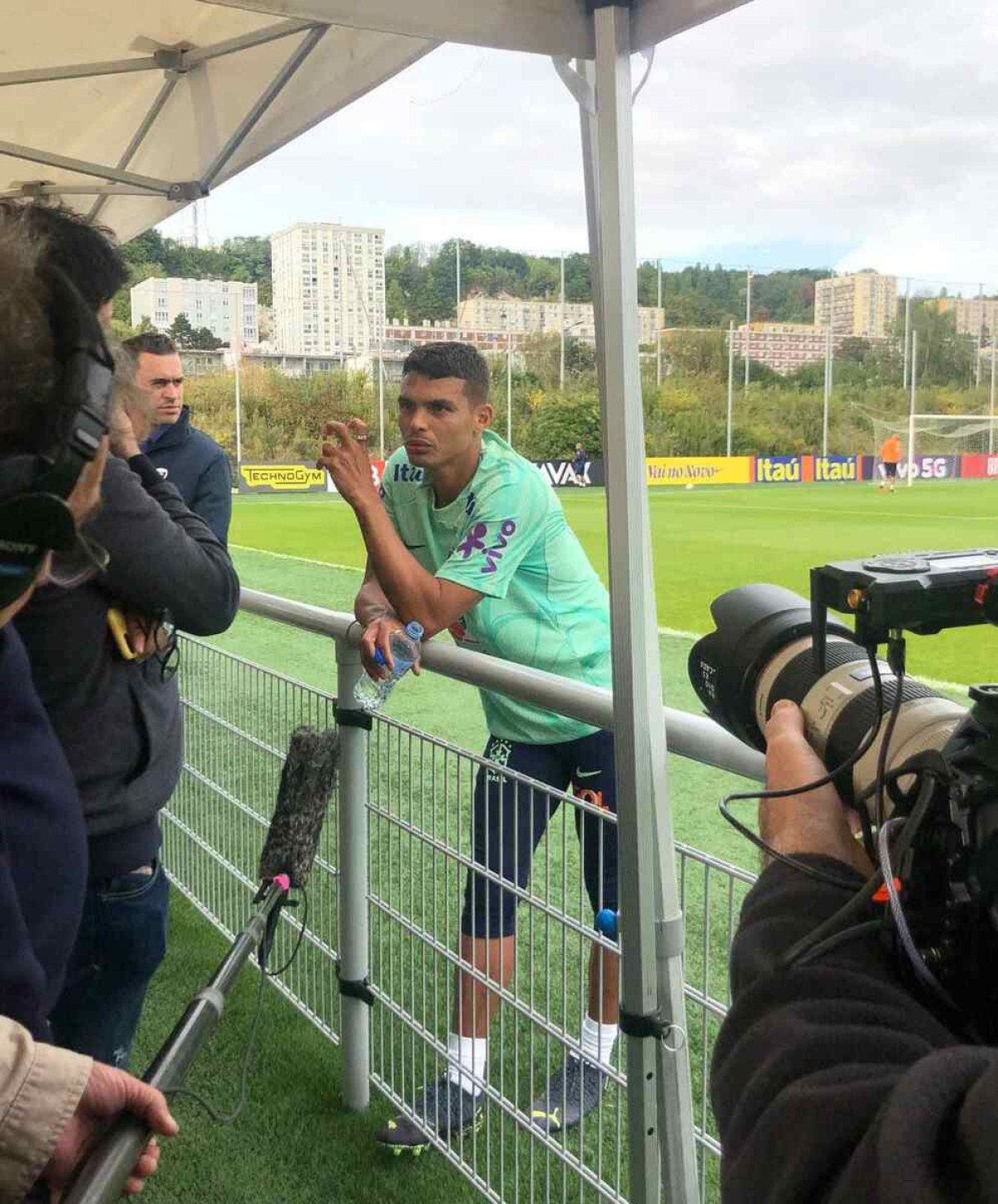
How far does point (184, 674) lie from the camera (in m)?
3.47

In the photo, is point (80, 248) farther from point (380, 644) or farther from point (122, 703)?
point (380, 644)

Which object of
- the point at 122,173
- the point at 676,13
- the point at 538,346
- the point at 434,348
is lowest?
the point at 434,348

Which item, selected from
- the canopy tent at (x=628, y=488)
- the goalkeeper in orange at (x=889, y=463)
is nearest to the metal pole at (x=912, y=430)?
the goalkeeper in orange at (x=889, y=463)

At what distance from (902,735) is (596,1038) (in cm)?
→ 112

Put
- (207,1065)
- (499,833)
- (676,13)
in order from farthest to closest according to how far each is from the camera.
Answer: (207,1065) → (499,833) → (676,13)

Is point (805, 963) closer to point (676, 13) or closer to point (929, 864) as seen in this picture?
point (929, 864)

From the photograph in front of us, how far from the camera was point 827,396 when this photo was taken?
44.5 m

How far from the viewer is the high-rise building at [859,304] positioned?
162 feet

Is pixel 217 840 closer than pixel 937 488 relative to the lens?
Yes

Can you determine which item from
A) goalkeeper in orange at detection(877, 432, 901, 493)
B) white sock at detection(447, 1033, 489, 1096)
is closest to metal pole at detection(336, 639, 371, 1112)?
white sock at detection(447, 1033, 489, 1096)

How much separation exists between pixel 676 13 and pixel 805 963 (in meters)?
1.19

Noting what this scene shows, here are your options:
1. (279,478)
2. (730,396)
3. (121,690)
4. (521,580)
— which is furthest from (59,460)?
(730,396)

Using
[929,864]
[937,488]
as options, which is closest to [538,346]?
[937,488]

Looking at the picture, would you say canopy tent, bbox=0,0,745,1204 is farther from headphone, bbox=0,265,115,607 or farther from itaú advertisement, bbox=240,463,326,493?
itaú advertisement, bbox=240,463,326,493
